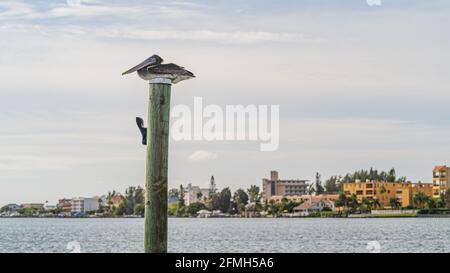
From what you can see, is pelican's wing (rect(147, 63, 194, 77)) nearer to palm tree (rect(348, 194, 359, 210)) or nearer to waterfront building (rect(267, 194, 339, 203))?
waterfront building (rect(267, 194, 339, 203))

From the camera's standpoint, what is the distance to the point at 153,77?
10109 mm

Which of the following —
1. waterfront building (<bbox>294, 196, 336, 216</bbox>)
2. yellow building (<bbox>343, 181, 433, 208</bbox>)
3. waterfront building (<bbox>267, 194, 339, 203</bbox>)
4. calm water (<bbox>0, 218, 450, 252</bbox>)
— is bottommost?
calm water (<bbox>0, 218, 450, 252</bbox>)

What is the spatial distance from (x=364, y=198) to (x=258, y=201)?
21.2 metres

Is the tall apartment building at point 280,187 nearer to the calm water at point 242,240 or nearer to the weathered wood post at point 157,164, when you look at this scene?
the calm water at point 242,240

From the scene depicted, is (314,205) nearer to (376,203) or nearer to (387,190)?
(376,203)

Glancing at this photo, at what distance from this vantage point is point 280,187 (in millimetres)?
134875

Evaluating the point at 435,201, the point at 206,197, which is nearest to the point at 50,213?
the point at 206,197

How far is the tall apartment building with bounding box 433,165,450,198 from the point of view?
139 metres

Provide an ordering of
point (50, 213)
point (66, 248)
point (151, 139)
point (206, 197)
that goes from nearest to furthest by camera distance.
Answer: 1. point (151, 139)
2. point (66, 248)
3. point (206, 197)
4. point (50, 213)

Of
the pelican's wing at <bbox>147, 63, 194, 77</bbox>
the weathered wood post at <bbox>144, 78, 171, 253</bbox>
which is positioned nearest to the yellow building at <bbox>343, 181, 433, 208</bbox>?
the weathered wood post at <bbox>144, 78, 171, 253</bbox>
